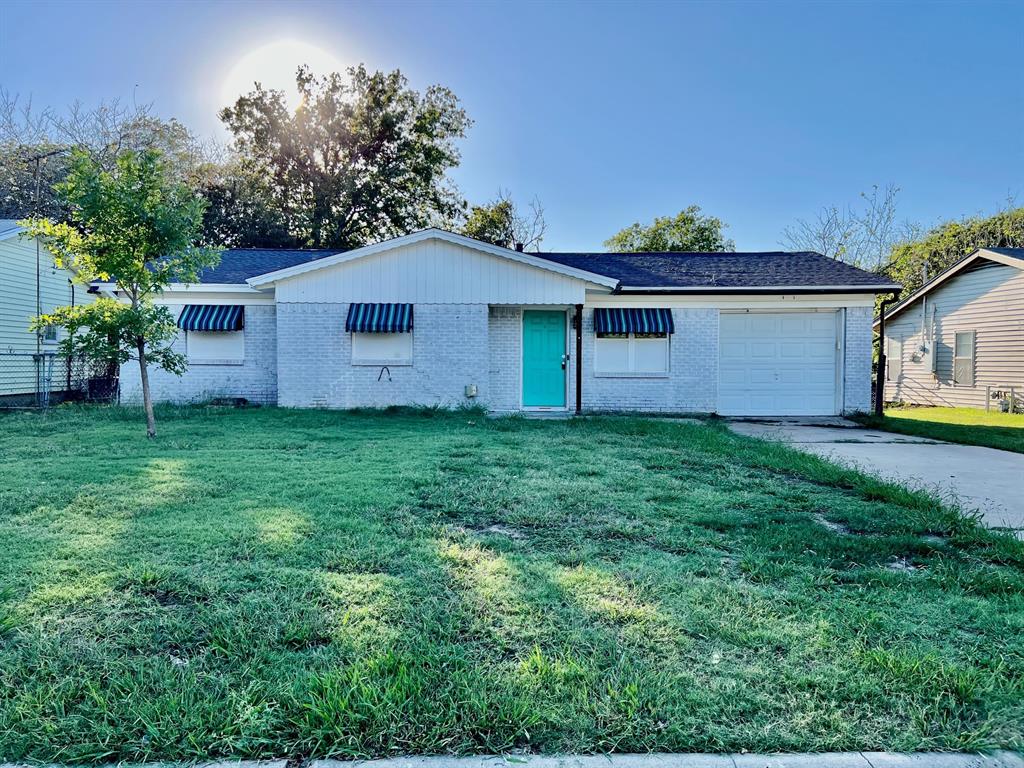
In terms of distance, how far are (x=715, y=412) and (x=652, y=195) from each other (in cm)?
1800

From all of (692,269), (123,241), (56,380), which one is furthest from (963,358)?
(56,380)

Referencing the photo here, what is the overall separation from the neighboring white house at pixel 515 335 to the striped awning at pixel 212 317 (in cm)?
3

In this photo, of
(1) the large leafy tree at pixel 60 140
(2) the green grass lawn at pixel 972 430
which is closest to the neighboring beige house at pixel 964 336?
(2) the green grass lawn at pixel 972 430

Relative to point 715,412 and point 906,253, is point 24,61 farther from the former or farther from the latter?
point 906,253

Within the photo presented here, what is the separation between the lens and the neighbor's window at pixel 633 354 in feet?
41.4

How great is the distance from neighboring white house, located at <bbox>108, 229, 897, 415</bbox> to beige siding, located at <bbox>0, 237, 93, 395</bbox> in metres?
4.55

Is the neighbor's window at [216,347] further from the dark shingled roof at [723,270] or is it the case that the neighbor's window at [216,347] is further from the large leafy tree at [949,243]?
the large leafy tree at [949,243]

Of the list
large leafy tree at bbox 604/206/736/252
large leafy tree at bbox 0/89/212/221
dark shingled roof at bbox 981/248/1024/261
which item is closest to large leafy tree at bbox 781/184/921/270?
large leafy tree at bbox 604/206/736/252

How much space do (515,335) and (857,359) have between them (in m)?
7.77

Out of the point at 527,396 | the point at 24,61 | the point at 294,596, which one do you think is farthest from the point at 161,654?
the point at 24,61

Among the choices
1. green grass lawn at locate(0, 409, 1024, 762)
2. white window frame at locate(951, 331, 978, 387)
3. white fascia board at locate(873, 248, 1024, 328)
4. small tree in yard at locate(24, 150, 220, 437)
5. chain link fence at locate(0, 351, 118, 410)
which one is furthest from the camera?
white window frame at locate(951, 331, 978, 387)

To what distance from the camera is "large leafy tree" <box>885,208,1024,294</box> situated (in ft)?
87.1

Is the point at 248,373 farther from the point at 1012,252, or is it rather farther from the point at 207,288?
the point at 1012,252

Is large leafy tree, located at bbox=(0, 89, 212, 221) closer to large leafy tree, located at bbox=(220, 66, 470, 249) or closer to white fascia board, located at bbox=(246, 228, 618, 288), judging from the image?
large leafy tree, located at bbox=(220, 66, 470, 249)
